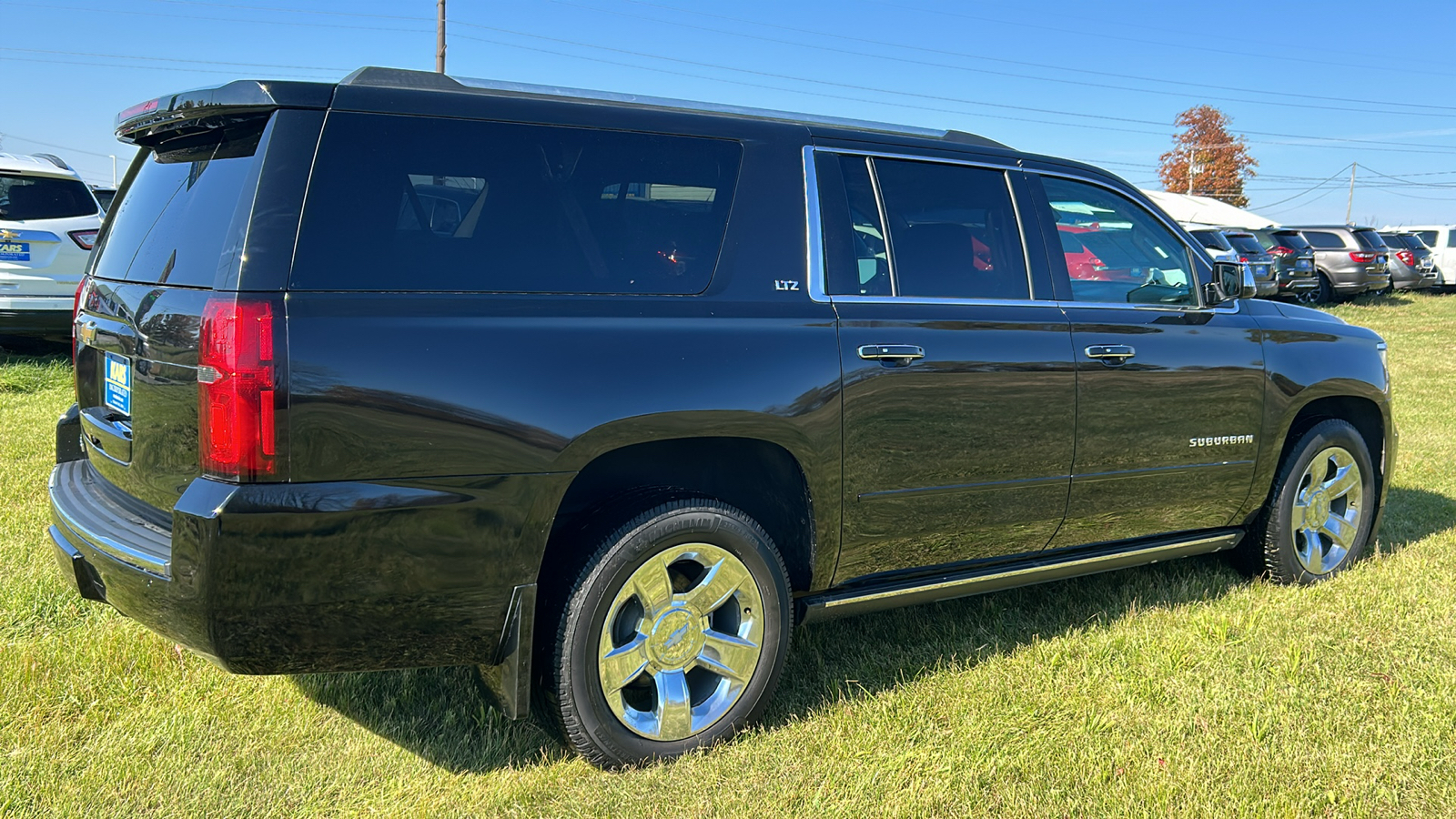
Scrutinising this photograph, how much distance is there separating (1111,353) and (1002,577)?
2.93 feet

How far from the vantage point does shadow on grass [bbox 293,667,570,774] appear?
324cm

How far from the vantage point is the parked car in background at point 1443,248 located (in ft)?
93.4

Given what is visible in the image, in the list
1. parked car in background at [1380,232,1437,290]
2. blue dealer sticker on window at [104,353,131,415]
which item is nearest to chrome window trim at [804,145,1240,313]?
blue dealer sticker on window at [104,353,131,415]

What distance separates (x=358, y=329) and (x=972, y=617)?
2758 millimetres

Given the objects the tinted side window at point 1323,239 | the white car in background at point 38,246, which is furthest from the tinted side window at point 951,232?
the tinted side window at point 1323,239

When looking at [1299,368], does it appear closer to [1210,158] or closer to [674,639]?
[674,639]

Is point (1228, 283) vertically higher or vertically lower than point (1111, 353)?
higher

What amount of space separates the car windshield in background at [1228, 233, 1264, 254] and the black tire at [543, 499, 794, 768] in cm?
2152

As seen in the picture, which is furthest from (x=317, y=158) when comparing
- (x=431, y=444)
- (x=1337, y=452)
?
(x=1337, y=452)

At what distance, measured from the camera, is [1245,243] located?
2259 centimetres

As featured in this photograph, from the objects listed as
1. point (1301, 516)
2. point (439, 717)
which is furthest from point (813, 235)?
point (1301, 516)

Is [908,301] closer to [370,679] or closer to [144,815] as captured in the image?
[370,679]

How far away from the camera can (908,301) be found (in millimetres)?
3604

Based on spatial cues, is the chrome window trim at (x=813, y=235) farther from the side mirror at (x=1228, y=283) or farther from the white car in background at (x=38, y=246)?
the white car in background at (x=38, y=246)
